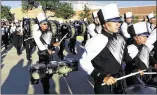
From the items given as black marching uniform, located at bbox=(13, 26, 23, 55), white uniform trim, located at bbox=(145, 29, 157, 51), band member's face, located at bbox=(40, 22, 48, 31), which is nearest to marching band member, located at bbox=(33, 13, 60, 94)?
band member's face, located at bbox=(40, 22, 48, 31)

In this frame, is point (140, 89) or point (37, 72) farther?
point (37, 72)

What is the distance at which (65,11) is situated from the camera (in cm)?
7000

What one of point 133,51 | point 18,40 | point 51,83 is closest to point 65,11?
point 18,40

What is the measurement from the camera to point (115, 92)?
495 cm

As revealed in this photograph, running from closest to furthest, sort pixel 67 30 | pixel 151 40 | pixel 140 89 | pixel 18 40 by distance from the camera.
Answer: pixel 140 89, pixel 151 40, pixel 67 30, pixel 18 40

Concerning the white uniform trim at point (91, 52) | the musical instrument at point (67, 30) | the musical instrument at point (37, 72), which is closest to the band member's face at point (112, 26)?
the white uniform trim at point (91, 52)

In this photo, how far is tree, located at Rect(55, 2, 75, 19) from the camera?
68.2 metres

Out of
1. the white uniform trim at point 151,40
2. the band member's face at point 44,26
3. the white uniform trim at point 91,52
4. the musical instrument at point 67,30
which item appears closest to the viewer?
the white uniform trim at point 91,52

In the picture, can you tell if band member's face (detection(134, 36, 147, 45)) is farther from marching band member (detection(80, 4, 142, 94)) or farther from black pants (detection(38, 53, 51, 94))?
black pants (detection(38, 53, 51, 94))

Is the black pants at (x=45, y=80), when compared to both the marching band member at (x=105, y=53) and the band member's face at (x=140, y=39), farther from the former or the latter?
the marching band member at (x=105, y=53)

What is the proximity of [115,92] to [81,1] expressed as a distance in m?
79.2

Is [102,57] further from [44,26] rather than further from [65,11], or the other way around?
[65,11]

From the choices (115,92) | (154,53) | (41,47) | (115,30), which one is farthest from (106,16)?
(41,47)

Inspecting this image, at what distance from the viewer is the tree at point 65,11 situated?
68.2m
